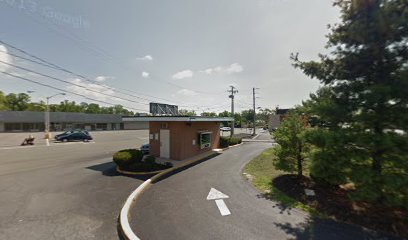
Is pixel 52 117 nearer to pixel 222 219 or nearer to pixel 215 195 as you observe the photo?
pixel 215 195

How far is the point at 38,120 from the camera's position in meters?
49.8

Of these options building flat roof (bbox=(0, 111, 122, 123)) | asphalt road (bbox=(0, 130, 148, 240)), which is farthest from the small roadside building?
building flat roof (bbox=(0, 111, 122, 123))

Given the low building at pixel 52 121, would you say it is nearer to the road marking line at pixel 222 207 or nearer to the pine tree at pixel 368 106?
the road marking line at pixel 222 207

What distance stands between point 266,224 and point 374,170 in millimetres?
3390

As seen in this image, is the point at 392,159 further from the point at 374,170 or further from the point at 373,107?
the point at 373,107

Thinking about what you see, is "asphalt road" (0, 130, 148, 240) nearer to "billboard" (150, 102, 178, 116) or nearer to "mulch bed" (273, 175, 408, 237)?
"mulch bed" (273, 175, 408, 237)

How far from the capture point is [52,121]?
169 ft

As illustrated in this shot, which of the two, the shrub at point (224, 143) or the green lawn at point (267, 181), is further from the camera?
the shrub at point (224, 143)

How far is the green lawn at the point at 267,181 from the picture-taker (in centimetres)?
744

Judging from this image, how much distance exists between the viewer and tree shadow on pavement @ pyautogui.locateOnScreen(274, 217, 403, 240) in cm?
532

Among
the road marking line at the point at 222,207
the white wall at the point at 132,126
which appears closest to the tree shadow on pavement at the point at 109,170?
the road marking line at the point at 222,207

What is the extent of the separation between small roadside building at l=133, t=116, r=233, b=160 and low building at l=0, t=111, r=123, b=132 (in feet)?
159

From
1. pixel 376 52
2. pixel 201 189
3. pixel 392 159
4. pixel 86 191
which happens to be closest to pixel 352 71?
pixel 376 52

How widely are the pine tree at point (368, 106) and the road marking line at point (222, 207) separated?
317cm
